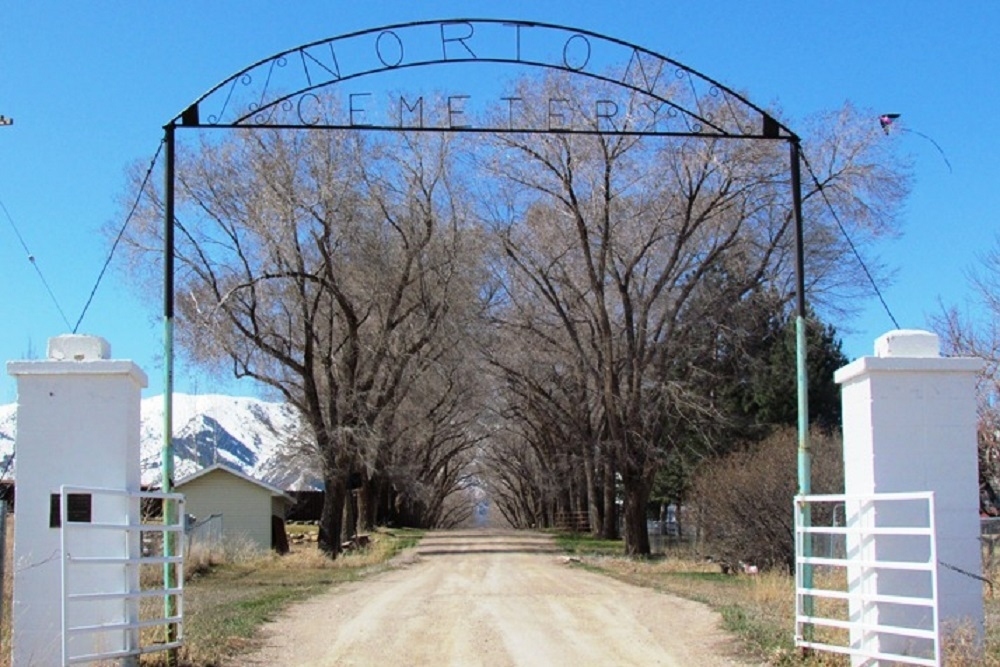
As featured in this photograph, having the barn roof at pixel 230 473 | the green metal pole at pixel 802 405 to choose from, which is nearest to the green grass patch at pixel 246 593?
the green metal pole at pixel 802 405

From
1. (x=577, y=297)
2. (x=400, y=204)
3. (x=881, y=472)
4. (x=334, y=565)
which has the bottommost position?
(x=334, y=565)

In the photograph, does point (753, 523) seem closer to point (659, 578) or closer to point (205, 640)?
point (659, 578)

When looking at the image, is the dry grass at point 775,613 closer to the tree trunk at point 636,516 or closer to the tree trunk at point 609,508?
the tree trunk at point 636,516

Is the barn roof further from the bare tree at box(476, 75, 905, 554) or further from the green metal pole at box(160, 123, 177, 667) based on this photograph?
the green metal pole at box(160, 123, 177, 667)

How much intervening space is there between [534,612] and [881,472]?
664 centimetres

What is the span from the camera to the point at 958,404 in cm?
1027

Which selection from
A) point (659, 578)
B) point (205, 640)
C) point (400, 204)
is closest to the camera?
point (205, 640)

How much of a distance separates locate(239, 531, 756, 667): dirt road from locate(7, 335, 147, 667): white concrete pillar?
1788 millimetres

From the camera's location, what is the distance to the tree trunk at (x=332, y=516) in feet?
110

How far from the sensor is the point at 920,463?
33.5ft

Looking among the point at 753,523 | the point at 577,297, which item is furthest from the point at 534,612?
the point at 577,297

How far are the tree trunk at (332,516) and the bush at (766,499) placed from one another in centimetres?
1181

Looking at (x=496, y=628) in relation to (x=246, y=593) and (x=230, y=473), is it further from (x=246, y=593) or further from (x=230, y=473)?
(x=230, y=473)

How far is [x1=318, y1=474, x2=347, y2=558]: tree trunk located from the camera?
3356 centimetres
